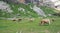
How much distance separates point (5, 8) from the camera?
28312mm

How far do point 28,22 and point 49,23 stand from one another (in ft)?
6.29

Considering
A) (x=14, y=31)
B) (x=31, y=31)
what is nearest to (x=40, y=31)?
(x=31, y=31)

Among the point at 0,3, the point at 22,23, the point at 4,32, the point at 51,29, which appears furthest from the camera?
the point at 0,3

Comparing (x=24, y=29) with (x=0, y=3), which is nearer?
(x=24, y=29)

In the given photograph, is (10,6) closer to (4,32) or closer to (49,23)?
(49,23)

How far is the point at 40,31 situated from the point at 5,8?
15.1 m

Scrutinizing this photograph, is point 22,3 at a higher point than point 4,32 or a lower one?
higher

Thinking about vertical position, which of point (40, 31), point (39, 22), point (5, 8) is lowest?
point (40, 31)

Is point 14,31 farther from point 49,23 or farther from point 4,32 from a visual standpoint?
point 49,23

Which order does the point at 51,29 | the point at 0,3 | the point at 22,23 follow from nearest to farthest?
the point at 51,29 < the point at 22,23 < the point at 0,3

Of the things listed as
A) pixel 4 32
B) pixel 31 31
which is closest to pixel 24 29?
pixel 31 31

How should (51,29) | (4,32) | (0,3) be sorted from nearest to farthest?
(4,32) → (51,29) → (0,3)

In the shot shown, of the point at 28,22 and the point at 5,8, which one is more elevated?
the point at 5,8

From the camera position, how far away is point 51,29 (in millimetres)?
14812
